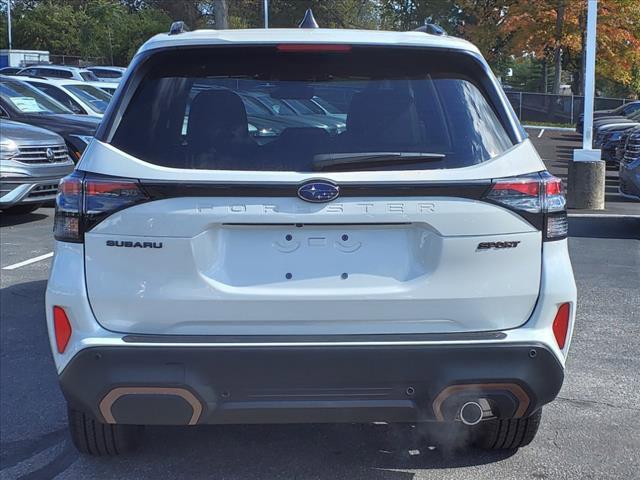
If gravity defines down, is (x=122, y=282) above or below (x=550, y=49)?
below

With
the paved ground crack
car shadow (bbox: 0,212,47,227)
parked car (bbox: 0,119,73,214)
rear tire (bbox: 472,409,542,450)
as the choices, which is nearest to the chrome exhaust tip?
rear tire (bbox: 472,409,542,450)

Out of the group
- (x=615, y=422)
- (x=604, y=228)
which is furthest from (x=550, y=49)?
(x=615, y=422)

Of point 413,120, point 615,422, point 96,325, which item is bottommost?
point 615,422

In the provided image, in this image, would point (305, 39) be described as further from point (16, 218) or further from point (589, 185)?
point (589, 185)

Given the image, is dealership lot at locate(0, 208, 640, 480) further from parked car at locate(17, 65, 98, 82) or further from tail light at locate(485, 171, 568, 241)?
parked car at locate(17, 65, 98, 82)

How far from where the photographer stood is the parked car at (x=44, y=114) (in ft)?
41.0

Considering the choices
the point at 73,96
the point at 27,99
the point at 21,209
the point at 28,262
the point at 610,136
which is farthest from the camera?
the point at 610,136

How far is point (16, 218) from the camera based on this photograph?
11.0 meters

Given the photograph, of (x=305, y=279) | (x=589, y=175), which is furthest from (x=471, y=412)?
(x=589, y=175)

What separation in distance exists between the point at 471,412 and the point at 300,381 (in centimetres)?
67

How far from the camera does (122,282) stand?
120 inches

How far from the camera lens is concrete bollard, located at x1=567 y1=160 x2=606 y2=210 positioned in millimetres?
11914

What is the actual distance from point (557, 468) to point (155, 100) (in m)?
2.41

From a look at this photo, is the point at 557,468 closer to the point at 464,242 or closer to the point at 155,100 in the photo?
the point at 464,242
